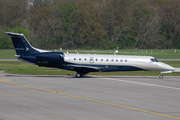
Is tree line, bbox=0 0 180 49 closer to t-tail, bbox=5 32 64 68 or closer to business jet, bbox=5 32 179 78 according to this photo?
business jet, bbox=5 32 179 78

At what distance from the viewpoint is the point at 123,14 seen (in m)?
106

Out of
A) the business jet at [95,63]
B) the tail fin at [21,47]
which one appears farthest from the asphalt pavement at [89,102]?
the tail fin at [21,47]

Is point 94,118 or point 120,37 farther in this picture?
point 120,37

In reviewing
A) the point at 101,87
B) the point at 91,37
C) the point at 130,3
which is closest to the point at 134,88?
the point at 101,87

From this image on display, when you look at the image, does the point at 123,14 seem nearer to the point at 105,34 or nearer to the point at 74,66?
the point at 105,34

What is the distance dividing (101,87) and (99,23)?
7962cm

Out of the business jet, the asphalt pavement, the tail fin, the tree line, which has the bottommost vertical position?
the asphalt pavement

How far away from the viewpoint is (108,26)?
106875mm

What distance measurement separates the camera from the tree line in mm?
101688

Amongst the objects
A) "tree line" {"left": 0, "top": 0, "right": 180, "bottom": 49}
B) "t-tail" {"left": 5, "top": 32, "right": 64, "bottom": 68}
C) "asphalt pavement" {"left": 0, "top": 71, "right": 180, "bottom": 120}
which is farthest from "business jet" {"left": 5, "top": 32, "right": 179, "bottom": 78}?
"tree line" {"left": 0, "top": 0, "right": 180, "bottom": 49}

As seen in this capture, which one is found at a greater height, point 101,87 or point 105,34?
point 105,34

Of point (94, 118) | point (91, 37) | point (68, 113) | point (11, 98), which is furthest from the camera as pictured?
point (91, 37)

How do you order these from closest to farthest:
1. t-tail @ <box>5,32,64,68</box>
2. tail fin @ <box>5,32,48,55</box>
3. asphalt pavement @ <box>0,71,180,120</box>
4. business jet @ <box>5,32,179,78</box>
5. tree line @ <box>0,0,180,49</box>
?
asphalt pavement @ <box>0,71,180,120</box>
t-tail @ <box>5,32,64,68</box>
business jet @ <box>5,32,179,78</box>
tail fin @ <box>5,32,48,55</box>
tree line @ <box>0,0,180,49</box>

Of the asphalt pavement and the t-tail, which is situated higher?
the t-tail
